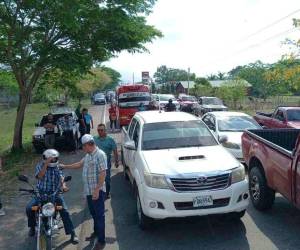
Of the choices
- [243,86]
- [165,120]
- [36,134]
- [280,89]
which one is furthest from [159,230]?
[280,89]

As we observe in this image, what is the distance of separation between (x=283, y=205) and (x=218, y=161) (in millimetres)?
2147

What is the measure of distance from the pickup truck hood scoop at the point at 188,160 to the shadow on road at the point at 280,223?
117 centimetres

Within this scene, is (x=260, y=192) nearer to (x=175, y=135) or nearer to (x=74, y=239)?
(x=175, y=135)

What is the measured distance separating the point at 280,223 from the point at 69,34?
11452mm

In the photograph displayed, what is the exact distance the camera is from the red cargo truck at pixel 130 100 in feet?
85.6

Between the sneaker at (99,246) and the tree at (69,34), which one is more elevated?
the tree at (69,34)

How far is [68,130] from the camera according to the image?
1681cm

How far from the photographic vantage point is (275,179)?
736 centimetres

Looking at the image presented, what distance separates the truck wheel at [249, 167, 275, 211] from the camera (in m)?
7.92

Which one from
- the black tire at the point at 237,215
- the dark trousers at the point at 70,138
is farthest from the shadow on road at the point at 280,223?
the dark trousers at the point at 70,138

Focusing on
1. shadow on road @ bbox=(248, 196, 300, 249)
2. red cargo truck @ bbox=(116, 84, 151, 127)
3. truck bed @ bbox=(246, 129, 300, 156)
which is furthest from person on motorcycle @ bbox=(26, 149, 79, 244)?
red cargo truck @ bbox=(116, 84, 151, 127)

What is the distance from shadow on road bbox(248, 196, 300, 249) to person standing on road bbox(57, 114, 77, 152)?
32.3ft

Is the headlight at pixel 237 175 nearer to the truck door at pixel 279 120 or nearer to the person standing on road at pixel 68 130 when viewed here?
the truck door at pixel 279 120

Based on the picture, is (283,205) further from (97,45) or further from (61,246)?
(97,45)
